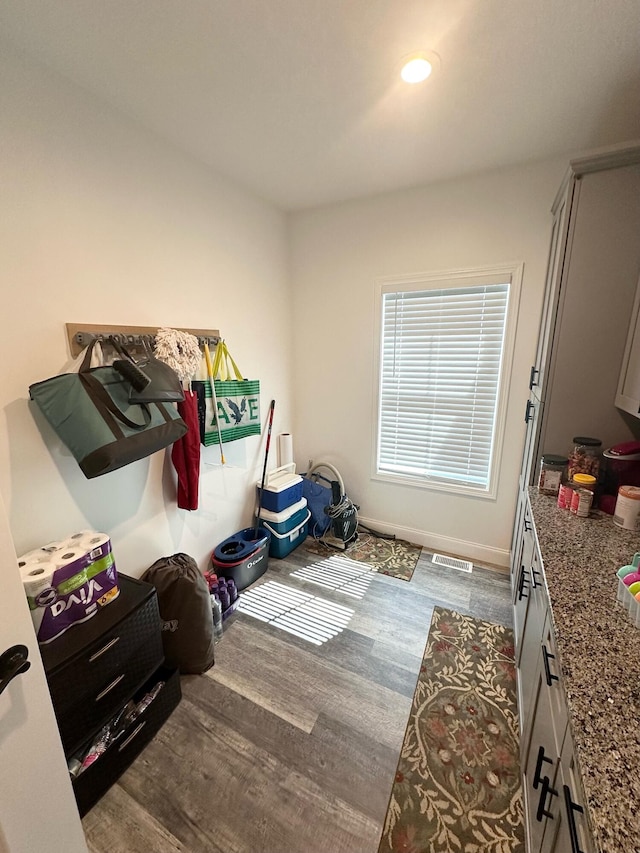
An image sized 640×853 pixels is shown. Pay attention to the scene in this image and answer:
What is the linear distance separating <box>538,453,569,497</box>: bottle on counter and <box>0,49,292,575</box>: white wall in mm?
1995

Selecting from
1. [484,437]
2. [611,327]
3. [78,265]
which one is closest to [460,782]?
[484,437]

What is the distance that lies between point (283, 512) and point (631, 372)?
7.39 feet

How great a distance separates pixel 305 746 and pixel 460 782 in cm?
63

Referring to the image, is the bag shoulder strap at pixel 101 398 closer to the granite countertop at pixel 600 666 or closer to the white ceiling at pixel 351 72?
the white ceiling at pixel 351 72

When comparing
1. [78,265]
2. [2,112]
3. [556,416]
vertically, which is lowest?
[556,416]

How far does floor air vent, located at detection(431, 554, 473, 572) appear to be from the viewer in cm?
261

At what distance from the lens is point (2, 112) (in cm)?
126

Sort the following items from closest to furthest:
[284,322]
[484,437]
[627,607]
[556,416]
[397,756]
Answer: [627,607] → [397,756] → [556,416] → [484,437] → [284,322]

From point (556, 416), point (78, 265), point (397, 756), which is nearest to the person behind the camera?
point (397, 756)

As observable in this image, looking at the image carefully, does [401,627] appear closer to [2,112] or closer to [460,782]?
[460,782]

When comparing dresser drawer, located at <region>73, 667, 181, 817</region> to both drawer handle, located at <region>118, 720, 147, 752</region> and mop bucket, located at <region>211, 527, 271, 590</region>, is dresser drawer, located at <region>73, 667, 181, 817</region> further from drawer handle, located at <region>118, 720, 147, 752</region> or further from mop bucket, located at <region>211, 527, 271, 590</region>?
mop bucket, located at <region>211, 527, 271, 590</region>

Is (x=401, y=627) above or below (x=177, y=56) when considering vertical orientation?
below

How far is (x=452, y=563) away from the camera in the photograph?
2.67 meters

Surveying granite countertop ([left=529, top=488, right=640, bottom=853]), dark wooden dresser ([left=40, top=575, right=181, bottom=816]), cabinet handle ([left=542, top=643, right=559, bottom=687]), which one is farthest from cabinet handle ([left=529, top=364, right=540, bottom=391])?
dark wooden dresser ([left=40, top=575, right=181, bottom=816])
